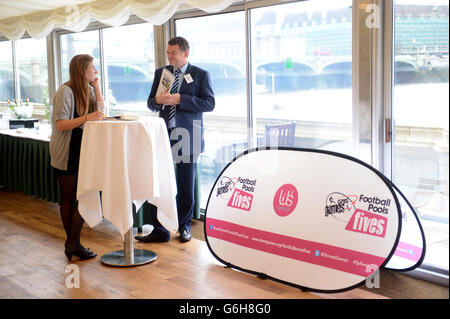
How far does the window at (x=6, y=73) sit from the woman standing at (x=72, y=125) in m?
5.14

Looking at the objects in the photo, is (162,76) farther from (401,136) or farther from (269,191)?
(401,136)

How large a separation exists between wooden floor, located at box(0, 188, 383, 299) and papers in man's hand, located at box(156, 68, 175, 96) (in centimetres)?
118

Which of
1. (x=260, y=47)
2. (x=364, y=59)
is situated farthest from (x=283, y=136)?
(x=364, y=59)

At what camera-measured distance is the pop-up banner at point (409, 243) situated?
3270 mm

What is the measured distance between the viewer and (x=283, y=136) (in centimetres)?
438

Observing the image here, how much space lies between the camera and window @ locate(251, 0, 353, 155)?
386 centimetres

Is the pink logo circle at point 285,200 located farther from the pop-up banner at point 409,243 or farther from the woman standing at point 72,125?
the woman standing at point 72,125

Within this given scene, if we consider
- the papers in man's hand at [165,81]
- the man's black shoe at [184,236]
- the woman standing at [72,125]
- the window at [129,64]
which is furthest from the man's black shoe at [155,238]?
the window at [129,64]

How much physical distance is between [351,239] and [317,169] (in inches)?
19.1

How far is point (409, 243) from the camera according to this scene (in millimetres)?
3334

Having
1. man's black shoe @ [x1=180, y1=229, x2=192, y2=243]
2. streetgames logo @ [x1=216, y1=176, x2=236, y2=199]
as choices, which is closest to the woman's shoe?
man's black shoe @ [x1=180, y1=229, x2=192, y2=243]

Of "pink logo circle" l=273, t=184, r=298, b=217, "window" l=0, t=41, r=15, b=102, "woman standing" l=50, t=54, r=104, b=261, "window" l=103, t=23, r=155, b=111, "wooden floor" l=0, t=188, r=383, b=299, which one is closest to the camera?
"wooden floor" l=0, t=188, r=383, b=299

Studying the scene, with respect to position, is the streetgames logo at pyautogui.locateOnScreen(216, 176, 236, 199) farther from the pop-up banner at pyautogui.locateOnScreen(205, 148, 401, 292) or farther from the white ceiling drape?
the white ceiling drape

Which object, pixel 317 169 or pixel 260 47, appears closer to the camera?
pixel 317 169
